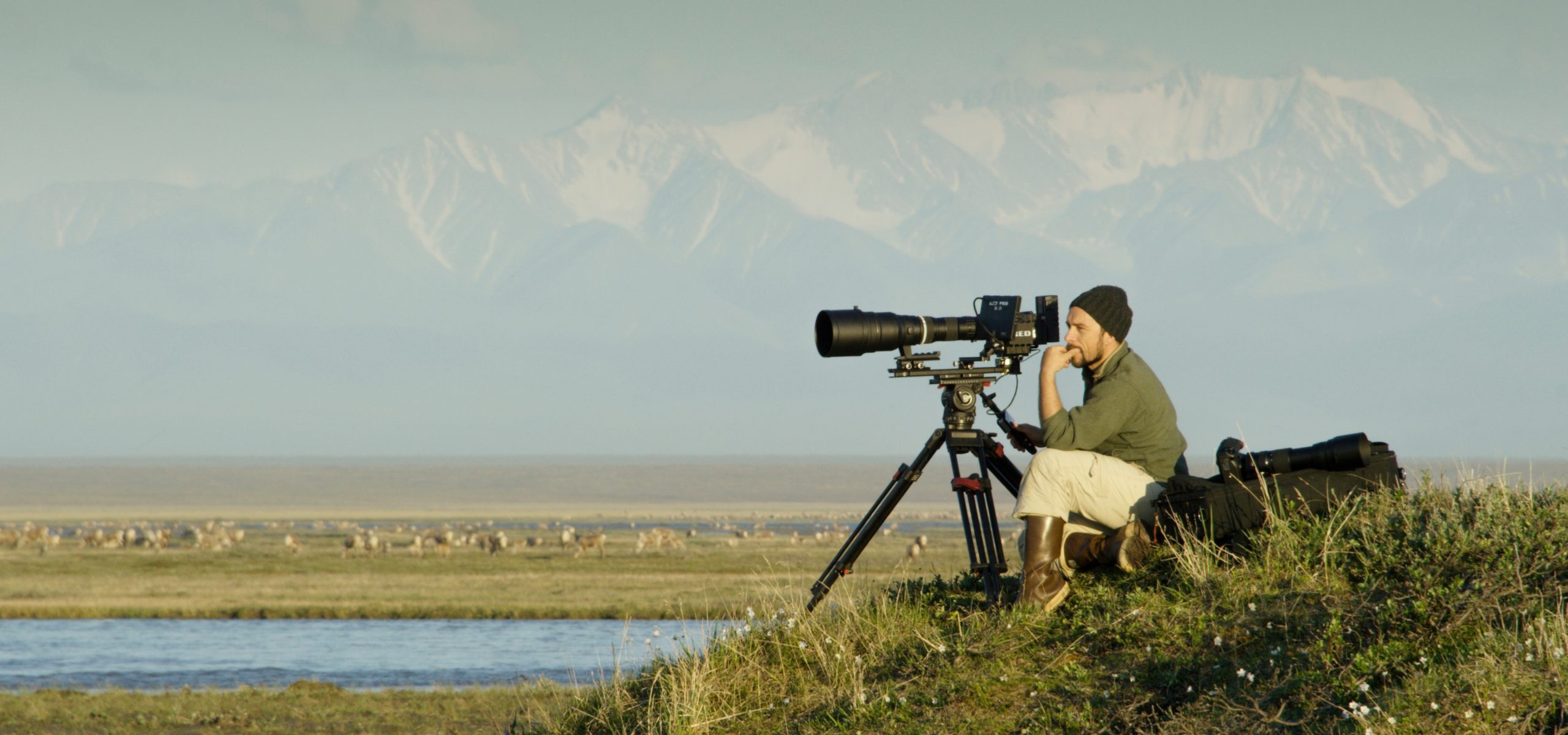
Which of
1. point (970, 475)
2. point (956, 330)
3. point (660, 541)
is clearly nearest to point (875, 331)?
point (956, 330)

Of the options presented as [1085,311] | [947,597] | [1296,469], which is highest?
[1085,311]

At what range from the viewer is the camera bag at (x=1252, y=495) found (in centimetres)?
571

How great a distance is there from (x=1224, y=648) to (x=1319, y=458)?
44.7 inches

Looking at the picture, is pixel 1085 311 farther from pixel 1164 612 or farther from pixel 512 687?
pixel 512 687

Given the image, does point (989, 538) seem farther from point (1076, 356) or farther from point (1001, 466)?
point (1076, 356)

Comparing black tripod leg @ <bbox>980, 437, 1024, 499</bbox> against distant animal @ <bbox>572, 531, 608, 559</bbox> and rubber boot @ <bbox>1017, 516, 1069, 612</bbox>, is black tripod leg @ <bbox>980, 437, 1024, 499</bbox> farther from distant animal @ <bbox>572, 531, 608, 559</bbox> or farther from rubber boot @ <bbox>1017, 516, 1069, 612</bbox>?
distant animal @ <bbox>572, 531, 608, 559</bbox>

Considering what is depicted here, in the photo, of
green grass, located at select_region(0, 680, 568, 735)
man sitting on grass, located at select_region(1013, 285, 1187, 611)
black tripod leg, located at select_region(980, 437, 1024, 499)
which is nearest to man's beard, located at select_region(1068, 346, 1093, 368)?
man sitting on grass, located at select_region(1013, 285, 1187, 611)

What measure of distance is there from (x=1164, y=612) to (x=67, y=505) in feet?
406

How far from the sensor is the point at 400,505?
120m

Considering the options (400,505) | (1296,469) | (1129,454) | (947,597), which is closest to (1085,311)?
(1129,454)

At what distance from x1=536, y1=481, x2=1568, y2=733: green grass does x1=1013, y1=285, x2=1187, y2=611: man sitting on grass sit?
7.5 inches

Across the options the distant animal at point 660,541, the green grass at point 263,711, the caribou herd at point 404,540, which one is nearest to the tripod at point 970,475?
the green grass at point 263,711

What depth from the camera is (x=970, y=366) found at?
603 centimetres

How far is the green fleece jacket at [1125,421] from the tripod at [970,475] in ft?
1.35
